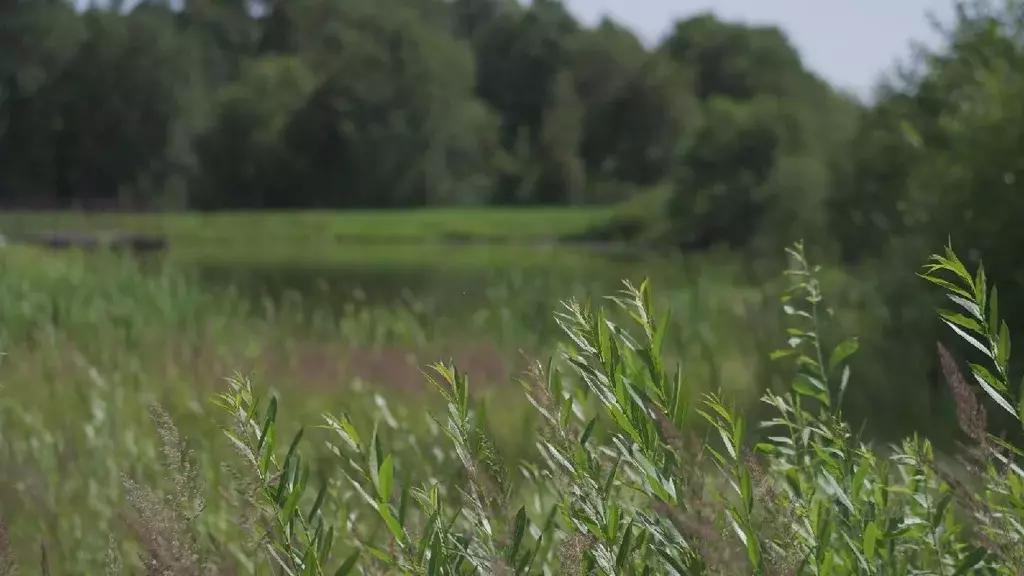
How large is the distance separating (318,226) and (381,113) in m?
20.6

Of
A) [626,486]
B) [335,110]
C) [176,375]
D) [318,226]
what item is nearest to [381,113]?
[335,110]

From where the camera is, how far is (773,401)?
2.03 meters

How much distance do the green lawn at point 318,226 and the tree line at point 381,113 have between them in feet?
22.8

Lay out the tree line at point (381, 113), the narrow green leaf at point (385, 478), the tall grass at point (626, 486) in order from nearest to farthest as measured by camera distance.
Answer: the narrow green leaf at point (385, 478) < the tall grass at point (626, 486) < the tree line at point (381, 113)

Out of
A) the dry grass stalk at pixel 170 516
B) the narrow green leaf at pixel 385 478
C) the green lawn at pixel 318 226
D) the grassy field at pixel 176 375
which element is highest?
the narrow green leaf at pixel 385 478

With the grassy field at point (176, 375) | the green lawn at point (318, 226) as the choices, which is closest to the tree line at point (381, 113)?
the green lawn at point (318, 226)

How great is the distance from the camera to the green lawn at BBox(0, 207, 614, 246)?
49.8 meters

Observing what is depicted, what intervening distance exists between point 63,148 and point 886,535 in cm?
7131

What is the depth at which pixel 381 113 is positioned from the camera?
235 feet

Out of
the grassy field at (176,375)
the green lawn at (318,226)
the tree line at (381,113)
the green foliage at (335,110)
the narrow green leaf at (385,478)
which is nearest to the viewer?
the narrow green leaf at (385,478)

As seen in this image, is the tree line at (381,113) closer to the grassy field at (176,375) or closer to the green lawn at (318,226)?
the green lawn at (318,226)

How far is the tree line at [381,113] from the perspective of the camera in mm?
47156

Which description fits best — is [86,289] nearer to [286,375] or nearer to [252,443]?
[286,375]

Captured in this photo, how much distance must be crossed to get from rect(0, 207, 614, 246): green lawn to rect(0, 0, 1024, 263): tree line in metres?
6.96
